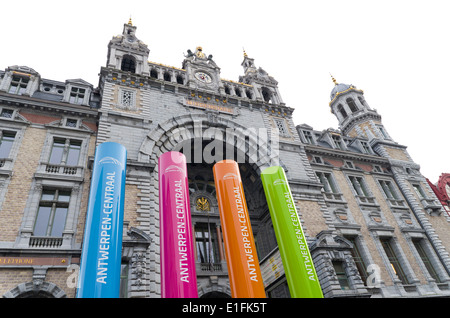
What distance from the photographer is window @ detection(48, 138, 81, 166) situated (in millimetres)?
17688

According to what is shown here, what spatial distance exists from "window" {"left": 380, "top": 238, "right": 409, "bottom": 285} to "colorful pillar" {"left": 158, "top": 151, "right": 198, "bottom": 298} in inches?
702

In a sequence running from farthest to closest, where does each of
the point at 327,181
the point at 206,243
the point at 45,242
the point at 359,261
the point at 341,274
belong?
the point at 327,181, the point at 359,261, the point at 206,243, the point at 341,274, the point at 45,242

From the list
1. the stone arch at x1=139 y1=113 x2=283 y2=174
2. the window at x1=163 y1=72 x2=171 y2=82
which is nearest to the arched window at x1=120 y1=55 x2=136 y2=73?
the window at x1=163 y1=72 x2=171 y2=82

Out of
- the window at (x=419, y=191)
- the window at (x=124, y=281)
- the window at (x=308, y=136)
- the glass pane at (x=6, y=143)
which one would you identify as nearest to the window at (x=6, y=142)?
the glass pane at (x=6, y=143)

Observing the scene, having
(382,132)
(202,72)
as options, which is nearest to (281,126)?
(202,72)

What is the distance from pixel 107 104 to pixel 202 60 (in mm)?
11307

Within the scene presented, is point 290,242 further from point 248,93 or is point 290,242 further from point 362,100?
point 362,100

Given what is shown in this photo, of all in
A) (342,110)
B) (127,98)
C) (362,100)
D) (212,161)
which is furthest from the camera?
(342,110)

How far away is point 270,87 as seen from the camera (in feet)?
96.6

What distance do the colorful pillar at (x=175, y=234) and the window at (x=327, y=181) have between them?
15.6m

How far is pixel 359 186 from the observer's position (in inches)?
1019

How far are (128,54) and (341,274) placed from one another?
22387 millimetres

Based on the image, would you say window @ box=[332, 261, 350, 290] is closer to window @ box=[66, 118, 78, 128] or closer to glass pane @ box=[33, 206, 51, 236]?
glass pane @ box=[33, 206, 51, 236]

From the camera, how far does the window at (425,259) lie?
73.6 feet
